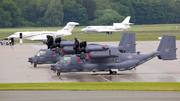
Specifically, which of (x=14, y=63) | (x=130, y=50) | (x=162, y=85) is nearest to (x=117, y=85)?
(x=162, y=85)

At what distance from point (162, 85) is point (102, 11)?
17173 centimetres

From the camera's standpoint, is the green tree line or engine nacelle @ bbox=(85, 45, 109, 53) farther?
the green tree line

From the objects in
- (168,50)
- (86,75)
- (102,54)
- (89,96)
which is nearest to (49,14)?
(168,50)

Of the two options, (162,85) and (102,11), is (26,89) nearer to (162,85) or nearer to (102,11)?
(162,85)

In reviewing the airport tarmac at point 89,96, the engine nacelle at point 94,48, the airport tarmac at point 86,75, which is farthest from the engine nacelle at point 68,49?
the airport tarmac at point 89,96

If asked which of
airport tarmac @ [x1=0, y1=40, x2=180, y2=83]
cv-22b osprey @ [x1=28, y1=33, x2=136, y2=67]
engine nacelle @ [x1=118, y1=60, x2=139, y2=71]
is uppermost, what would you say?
cv-22b osprey @ [x1=28, y1=33, x2=136, y2=67]

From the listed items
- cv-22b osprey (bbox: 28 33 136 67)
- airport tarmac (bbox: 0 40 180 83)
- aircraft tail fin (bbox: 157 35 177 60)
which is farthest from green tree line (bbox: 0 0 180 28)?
aircraft tail fin (bbox: 157 35 177 60)

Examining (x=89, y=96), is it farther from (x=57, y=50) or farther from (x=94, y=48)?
(x=57, y=50)

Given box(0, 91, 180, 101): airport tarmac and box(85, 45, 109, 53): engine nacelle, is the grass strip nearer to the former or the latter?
box(0, 91, 180, 101): airport tarmac

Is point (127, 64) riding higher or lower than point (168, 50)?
lower

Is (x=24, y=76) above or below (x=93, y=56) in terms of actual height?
below

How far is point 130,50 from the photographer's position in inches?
1475

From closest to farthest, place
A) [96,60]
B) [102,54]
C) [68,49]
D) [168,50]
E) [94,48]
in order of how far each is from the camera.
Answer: [94,48]
[102,54]
[96,60]
[168,50]
[68,49]

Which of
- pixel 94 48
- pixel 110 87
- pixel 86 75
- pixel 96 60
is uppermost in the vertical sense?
pixel 94 48
